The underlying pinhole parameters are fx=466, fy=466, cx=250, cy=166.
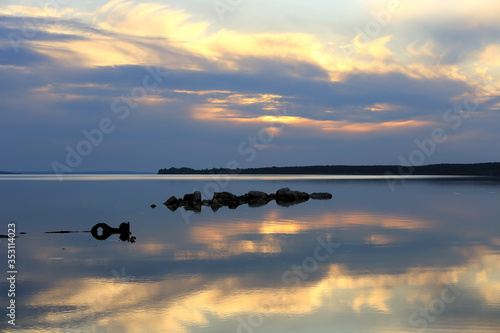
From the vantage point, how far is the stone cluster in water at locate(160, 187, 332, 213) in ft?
171

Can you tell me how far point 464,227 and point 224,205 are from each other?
2799cm

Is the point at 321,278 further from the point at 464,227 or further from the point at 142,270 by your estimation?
the point at 464,227

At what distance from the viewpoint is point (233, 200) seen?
186 feet

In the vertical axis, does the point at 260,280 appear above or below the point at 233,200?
below

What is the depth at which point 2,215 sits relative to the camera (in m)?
43.3

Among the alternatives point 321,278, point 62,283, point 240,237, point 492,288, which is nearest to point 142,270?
point 62,283

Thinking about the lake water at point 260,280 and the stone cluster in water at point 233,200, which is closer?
the lake water at point 260,280

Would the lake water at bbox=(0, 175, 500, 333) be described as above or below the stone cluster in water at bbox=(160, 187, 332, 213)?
below

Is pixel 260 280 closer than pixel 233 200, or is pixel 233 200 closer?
pixel 260 280

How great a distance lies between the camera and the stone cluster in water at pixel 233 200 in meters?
52.2

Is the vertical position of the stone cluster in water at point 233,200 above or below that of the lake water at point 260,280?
above

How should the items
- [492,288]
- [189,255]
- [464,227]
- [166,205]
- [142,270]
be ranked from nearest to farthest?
1. [492,288]
2. [142,270]
3. [189,255]
4. [464,227]
5. [166,205]

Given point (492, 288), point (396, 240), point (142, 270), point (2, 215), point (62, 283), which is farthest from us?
point (2, 215)

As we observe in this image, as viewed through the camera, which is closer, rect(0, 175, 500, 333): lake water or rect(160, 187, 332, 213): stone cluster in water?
rect(0, 175, 500, 333): lake water
